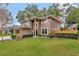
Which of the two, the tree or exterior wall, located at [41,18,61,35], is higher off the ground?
the tree

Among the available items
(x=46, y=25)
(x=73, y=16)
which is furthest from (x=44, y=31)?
(x=73, y=16)

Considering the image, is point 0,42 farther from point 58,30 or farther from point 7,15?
point 58,30

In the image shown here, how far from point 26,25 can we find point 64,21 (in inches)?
14.3

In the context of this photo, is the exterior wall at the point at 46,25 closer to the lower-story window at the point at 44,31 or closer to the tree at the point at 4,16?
the lower-story window at the point at 44,31

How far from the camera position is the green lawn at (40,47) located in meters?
4.24

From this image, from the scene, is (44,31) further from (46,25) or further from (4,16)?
(4,16)

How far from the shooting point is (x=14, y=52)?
14.0ft

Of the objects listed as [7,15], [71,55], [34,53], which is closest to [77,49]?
[71,55]

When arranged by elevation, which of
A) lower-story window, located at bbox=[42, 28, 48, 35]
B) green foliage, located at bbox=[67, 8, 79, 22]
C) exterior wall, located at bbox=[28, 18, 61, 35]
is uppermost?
green foliage, located at bbox=[67, 8, 79, 22]

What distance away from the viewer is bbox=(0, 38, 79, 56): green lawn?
4.24m

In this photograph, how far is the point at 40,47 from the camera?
4.28m

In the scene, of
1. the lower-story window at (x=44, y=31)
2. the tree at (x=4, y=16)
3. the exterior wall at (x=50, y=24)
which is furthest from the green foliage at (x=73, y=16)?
the tree at (x=4, y=16)

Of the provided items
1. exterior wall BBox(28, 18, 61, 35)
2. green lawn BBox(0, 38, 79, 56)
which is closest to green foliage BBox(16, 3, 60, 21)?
exterior wall BBox(28, 18, 61, 35)

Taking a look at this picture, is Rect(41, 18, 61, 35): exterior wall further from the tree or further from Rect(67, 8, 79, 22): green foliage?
the tree
